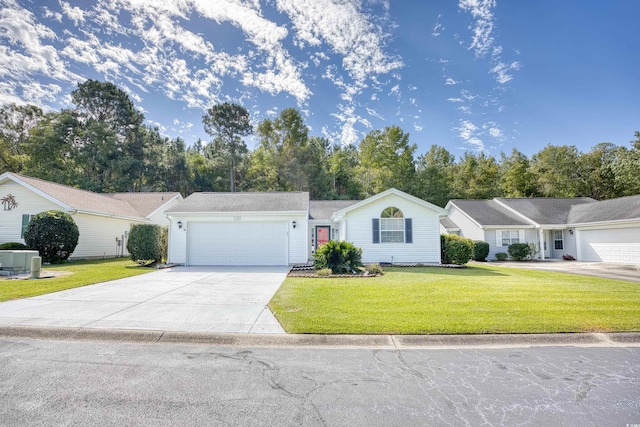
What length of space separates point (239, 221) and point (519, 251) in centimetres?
1849

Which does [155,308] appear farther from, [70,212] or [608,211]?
[608,211]

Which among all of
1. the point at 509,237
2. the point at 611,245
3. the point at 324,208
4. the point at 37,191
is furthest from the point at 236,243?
the point at 611,245

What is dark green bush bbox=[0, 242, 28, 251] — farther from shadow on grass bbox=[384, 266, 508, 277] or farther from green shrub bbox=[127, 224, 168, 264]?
shadow on grass bbox=[384, 266, 508, 277]

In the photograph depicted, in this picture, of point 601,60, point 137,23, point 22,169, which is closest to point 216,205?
point 137,23

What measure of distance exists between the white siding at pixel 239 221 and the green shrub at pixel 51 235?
507 centimetres

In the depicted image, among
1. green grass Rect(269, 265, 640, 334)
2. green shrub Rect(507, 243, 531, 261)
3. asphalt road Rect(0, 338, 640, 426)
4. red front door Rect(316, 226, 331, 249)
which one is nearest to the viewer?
asphalt road Rect(0, 338, 640, 426)

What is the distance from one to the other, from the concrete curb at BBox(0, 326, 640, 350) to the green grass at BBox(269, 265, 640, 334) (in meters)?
0.15

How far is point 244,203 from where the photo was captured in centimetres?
1585

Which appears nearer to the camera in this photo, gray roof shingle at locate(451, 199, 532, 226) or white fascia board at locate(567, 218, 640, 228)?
white fascia board at locate(567, 218, 640, 228)

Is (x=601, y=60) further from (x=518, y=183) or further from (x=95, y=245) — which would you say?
(x=95, y=245)

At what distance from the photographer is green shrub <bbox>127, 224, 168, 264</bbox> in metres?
13.5

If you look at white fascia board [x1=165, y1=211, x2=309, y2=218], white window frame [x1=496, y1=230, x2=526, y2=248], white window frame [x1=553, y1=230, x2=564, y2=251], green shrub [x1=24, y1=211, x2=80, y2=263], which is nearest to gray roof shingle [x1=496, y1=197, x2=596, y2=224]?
white window frame [x1=553, y1=230, x2=564, y2=251]

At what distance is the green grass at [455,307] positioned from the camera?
4.71 m

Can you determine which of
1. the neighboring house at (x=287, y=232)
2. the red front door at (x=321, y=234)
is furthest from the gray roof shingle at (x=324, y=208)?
the neighboring house at (x=287, y=232)
